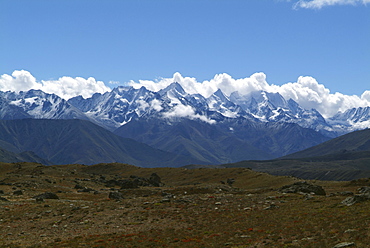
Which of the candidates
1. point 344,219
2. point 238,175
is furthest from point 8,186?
point 238,175

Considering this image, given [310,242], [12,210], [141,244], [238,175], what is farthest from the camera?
[238,175]

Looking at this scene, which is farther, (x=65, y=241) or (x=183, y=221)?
(x=183, y=221)

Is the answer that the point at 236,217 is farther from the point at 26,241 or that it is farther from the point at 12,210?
the point at 12,210

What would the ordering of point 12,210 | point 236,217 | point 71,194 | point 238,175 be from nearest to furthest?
point 236,217 → point 12,210 → point 71,194 → point 238,175

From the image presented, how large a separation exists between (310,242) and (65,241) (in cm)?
1779

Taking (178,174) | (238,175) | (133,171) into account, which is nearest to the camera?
(238,175)

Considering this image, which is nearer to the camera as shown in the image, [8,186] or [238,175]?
[8,186]

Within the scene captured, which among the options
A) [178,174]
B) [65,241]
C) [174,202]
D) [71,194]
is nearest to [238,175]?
[178,174]

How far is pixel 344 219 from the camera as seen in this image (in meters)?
32.7

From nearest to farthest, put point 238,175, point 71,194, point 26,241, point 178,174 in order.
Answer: point 26,241 → point 71,194 → point 238,175 → point 178,174

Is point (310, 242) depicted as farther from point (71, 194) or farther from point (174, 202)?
point (71, 194)

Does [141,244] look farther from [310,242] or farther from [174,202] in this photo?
[174,202]

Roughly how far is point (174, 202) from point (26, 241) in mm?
19593

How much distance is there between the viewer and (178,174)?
147000 mm
